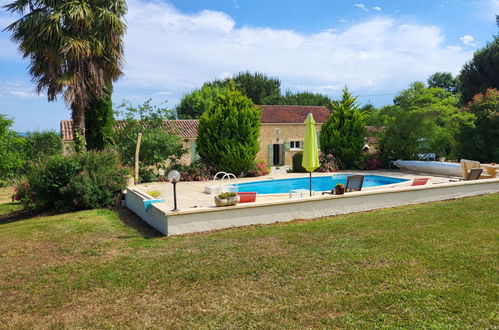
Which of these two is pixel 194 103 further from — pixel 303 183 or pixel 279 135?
pixel 303 183

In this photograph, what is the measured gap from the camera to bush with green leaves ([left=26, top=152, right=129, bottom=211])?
1187 cm

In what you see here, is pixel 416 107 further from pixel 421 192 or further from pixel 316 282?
pixel 316 282

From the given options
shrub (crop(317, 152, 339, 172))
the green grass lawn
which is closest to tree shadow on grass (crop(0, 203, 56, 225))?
the green grass lawn

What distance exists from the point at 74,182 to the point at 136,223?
3.07 metres

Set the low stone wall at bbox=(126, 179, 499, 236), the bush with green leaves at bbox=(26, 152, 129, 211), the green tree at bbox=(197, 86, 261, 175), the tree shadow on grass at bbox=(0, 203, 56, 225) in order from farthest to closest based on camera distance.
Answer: the green tree at bbox=(197, 86, 261, 175)
the tree shadow on grass at bbox=(0, 203, 56, 225)
the bush with green leaves at bbox=(26, 152, 129, 211)
the low stone wall at bbox=(126, 179, 499, 236)

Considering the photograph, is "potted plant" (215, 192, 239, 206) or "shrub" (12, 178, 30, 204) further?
"shrub" (12, 178, 30, 204)

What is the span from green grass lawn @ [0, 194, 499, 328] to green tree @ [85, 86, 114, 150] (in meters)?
10.7

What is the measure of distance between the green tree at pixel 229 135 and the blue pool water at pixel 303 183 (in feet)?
6.01

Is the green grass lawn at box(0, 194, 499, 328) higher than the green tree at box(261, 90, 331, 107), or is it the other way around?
the green tree at box(261, 90, 331, 107)

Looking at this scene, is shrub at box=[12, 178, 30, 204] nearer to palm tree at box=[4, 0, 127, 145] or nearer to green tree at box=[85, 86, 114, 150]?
palm tree at box=[4, 0, 127, 145]

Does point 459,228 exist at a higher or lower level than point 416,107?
lower

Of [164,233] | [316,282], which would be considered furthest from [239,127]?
[316,282]

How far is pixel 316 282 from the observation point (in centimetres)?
516

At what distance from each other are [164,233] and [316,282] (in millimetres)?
4516
